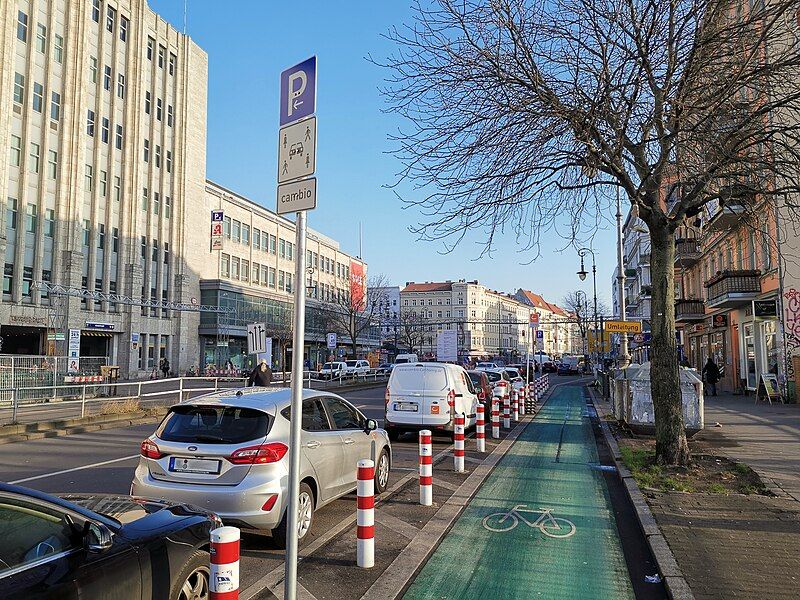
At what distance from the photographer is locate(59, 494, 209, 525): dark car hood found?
379 centimetres

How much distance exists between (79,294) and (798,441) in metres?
42.1

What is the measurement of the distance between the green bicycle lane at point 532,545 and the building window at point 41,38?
4510 cm

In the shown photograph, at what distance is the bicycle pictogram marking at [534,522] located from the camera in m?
6.69

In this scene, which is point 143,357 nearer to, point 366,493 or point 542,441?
point 542,441

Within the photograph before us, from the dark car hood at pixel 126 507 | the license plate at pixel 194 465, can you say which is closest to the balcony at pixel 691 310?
the license plate at pixel 194 465

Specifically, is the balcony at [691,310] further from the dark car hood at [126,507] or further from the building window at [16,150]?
the building window at [16,150]

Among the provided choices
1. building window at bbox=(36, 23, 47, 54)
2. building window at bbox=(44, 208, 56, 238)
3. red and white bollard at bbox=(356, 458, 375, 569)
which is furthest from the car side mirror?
building window at bbox=(36, 23, 47, 54)

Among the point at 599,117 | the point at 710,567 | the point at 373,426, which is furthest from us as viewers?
the point at 599,117

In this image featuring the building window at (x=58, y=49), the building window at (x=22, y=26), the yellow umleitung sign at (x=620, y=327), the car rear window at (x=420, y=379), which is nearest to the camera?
the car rear window at (x=420, y=379)

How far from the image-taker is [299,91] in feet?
14.0

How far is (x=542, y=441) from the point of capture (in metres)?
14.3

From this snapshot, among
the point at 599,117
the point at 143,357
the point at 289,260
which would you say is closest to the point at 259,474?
the point at 599,117

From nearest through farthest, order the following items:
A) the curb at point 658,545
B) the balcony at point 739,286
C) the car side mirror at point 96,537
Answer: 1. the car side mirror at point 96,537
2. the curb at point 658,545
3. the balcony at point 739,286

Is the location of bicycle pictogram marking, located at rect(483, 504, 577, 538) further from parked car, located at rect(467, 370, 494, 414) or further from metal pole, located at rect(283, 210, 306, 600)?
parked car, located at rect(467, 370, 494, 414)
